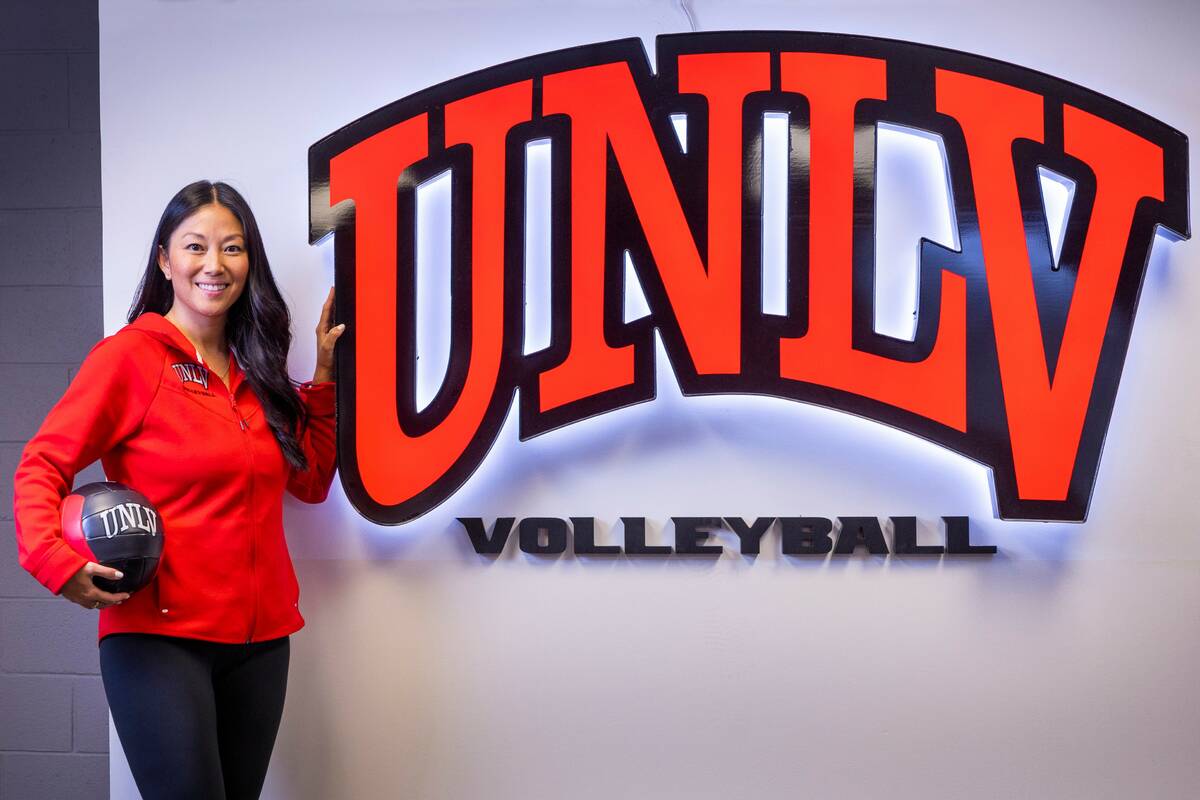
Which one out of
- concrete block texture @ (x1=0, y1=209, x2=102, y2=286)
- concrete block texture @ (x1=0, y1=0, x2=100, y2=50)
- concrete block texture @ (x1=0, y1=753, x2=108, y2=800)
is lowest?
concrete block texture @ (x1=0, y1=753, x2=108, y2=800)

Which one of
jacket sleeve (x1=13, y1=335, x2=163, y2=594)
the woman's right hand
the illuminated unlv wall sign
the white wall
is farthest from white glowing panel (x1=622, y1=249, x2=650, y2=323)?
the woman's right hand

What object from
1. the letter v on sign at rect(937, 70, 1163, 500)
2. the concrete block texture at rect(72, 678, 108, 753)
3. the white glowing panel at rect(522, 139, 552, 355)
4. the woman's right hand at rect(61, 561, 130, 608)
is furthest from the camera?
the concrete block texture at rect(72, 678, 108, 753)

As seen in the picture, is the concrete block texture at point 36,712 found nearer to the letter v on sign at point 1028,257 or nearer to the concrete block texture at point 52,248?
the concrete block texture at point 52,248

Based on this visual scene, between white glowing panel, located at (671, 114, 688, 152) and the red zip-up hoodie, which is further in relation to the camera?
white glowing panel, located at (671, 114, 688, 152)

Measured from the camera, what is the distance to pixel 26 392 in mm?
2381

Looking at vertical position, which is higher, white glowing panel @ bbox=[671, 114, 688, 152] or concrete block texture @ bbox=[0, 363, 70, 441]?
white glowing panel @ bbox=[671, 114, 688, 152]

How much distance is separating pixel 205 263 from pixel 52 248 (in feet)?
2.81

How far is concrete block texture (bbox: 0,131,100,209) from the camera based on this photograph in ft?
7.82

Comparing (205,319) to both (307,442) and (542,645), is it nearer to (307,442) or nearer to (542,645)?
(307,442)

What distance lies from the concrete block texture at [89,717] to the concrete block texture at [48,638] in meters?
0.04

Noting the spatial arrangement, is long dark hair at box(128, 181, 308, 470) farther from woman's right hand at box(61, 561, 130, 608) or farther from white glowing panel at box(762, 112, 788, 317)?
white glowing panel at box(762, 112, 788, 317)

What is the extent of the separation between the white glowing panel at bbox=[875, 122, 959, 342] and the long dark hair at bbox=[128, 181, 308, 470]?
1.47m

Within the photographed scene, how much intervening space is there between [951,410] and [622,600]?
0.96 meters

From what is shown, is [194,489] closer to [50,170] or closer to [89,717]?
[89,717]
